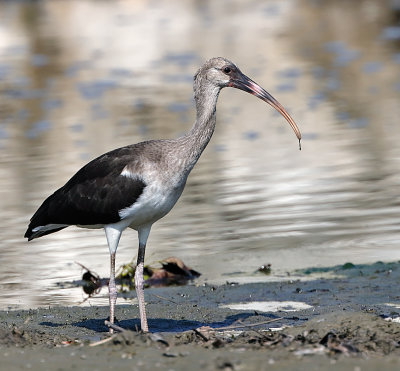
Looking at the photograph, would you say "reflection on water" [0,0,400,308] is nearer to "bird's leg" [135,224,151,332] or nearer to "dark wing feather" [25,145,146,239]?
"bird's leg" [135,224,151,332]

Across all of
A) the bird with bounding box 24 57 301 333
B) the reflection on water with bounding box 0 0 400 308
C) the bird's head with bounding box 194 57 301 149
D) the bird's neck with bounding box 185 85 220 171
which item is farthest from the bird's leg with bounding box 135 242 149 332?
the bird's head with bounding box 194 57 301 149

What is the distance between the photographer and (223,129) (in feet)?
64.2

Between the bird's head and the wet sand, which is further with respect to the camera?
the bird's head

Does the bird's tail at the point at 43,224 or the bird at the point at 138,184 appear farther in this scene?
the bird's tail at the point at 43,224

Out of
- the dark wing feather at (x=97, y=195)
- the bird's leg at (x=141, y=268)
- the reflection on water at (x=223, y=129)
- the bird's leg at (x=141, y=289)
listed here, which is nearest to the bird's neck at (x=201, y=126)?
the dark wing feather at (x=97, y=195)

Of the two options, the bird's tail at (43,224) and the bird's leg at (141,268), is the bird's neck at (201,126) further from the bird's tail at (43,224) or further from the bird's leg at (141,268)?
the bird's tail at (43,224)

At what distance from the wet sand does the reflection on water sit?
2.15ft

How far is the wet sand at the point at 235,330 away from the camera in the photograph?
22.9 ft

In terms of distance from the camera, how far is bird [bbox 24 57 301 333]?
30.4 ft

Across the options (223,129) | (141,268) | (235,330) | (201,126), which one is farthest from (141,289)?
(223,129)

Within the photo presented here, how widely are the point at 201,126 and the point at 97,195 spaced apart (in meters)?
1.16

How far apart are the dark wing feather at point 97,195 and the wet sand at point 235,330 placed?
3.19 ft

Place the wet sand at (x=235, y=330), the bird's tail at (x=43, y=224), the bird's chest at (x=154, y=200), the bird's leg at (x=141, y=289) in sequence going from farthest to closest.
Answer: the bird's tail at (x=43, y=224) → the bird's leg at (x=141, y=289) → the bird's chest at (x=154, y=200) → the wet sand at (x=235, y=330)

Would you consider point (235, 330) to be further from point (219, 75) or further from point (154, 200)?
point (219, 75)
